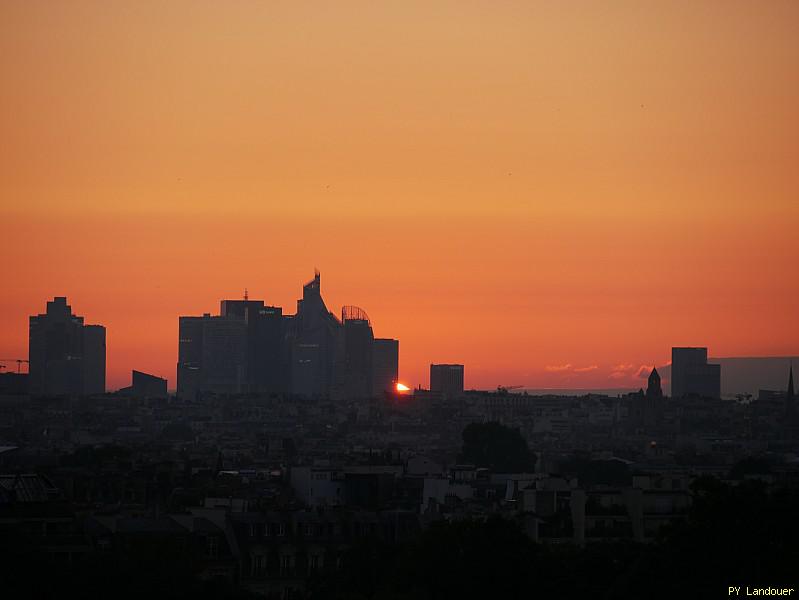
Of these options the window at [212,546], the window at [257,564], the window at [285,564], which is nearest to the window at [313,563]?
the window at [285,564]

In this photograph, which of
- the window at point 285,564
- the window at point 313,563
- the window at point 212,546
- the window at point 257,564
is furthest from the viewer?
the window at point 285,564

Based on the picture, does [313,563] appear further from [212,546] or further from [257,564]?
[212,546]

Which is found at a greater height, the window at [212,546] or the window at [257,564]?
the window at [212,546]

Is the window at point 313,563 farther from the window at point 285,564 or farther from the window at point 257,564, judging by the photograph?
the window at point 257,564

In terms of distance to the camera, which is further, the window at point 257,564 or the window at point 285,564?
the window at point 285,564

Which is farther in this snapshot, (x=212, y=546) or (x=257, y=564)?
(x=257, y=564)

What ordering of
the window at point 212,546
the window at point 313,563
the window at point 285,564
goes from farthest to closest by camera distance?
the window at point 285,564
the window at point 313,563
the window at point 212,546

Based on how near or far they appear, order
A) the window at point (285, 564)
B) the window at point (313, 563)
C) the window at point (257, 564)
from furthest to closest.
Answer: the window at point (285, 564) < the window at point (313, 563) < the window at point (257, 564)

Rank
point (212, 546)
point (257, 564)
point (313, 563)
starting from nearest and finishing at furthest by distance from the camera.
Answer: point (212, 546) → point (257, 564) → point (313, 563)

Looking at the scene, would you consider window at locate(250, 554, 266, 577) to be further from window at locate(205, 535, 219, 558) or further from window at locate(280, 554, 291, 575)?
window at locate(205, 535, 219, 558)

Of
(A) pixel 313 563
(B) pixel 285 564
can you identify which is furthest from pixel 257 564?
(A) pixel 313 563

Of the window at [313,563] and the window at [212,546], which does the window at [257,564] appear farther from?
the window at [313,563]

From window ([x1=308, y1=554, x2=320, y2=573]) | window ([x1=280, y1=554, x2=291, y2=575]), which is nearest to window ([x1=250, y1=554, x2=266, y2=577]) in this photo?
window ([x1=280, y1=554, x2=291, y2=575])
